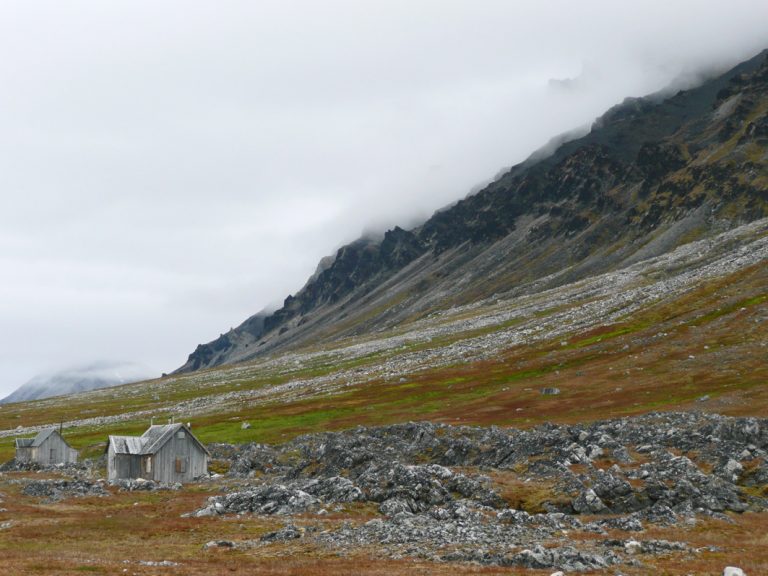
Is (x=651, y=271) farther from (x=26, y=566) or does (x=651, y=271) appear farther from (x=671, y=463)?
(x=26, y=566)

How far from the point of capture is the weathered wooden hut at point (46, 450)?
9450 cm

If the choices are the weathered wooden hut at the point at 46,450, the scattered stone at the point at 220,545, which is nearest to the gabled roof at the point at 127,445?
the weathered wooden hut at the point at 46,450

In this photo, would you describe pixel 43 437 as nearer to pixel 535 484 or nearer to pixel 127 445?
pixel 127 445

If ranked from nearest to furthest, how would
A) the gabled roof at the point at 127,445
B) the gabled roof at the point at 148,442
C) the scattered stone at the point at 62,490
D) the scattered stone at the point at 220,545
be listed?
the scattered stone at the point at 220,545 < the scattered stone at the point at 62,490 < the gabled roof at the point at 148,442 < the gabled roof at the point at 127,445

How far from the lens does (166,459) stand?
72438 millimetres

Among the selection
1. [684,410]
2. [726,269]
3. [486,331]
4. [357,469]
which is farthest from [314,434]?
[726,269]

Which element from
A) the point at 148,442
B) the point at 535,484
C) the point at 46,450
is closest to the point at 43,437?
the point at 46,450

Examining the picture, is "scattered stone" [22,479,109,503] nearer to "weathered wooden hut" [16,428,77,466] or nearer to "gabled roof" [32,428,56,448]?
"weathered wooden hut" [16,428,77,466]

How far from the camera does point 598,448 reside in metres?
48.2

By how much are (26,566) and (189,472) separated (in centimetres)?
4602

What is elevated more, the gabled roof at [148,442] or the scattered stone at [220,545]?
the gabled roof at [148,442]

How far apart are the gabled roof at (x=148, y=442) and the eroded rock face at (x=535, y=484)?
1241 centimetres

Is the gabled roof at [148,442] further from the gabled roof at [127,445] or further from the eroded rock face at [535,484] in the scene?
the eroded rock face at [535,484]

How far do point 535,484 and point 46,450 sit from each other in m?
79.5
